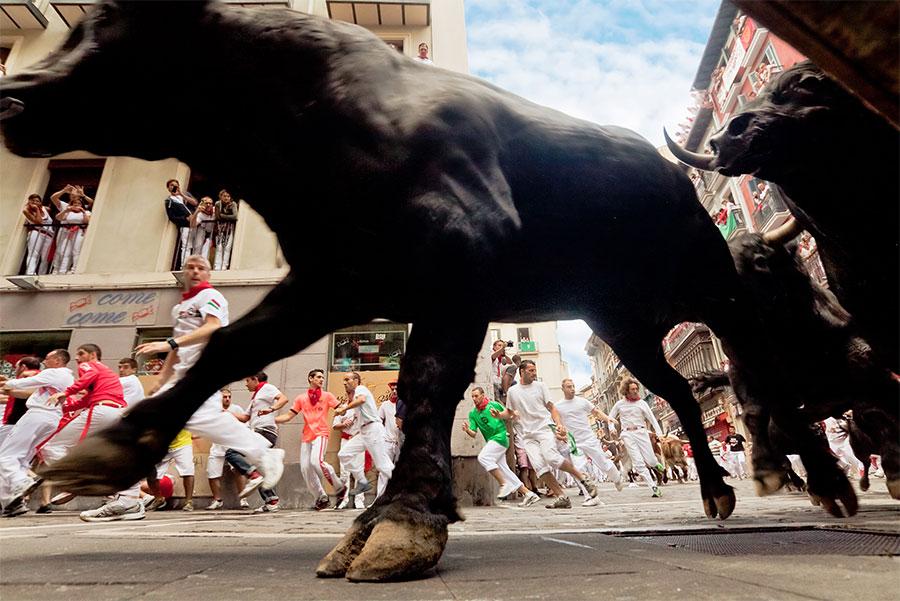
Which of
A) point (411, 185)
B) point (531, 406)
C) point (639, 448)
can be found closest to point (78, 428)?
point (531, 406)

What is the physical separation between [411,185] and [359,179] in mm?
180

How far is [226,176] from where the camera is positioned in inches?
88.1

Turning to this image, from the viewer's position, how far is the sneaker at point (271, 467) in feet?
12.5

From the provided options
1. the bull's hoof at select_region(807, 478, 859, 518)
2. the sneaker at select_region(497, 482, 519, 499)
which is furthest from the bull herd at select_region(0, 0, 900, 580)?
the sneaker at select_region(497, 482, 519, 499)

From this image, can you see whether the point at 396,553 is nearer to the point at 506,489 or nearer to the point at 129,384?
the point at 506,489

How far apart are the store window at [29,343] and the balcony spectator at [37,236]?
5.51ft

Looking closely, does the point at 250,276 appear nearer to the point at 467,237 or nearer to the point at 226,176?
the point at 226,176

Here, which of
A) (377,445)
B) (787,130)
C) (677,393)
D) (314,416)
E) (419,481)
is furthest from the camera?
(314,416)

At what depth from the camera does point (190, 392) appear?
220 cm

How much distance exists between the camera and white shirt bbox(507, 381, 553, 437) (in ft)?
28.6

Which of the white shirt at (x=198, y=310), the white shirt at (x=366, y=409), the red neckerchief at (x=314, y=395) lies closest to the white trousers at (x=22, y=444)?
the red neckerchief at (x=314, y=395)

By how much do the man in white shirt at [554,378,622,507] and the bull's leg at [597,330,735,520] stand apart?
6.40 metres

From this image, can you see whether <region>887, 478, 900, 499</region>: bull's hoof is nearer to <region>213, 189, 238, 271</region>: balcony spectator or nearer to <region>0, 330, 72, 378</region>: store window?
<region>213, 189, 238, 271</region>: balcony spectator

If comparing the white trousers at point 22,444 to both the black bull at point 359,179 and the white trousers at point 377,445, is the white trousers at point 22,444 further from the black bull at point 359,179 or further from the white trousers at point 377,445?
the black bull at point 359,179
